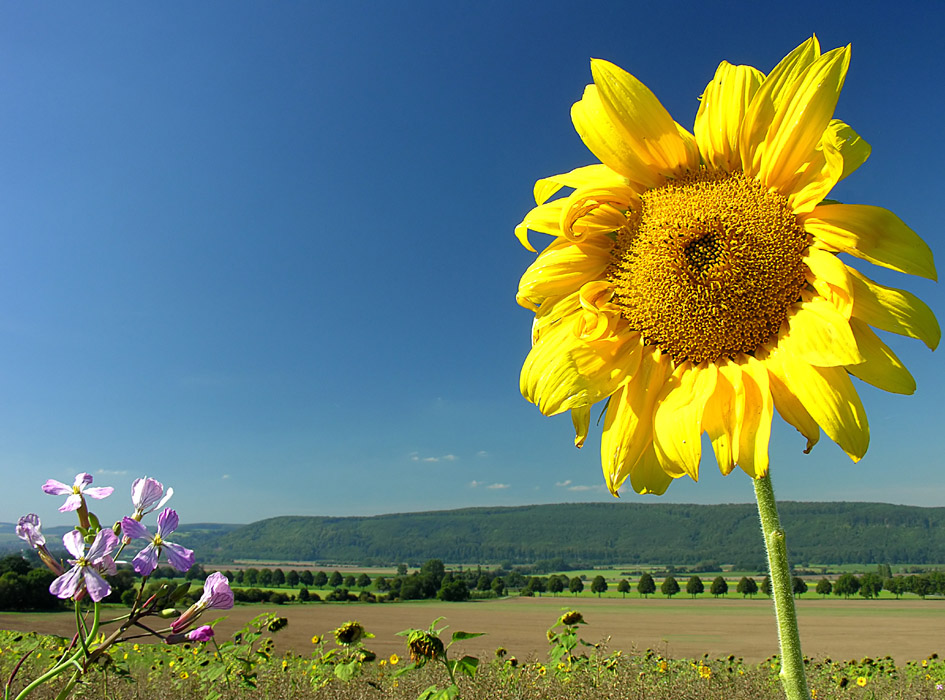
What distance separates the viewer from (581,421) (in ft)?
5.64

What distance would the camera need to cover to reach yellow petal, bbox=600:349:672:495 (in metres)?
1.59

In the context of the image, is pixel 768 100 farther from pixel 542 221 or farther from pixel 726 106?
pixel 542 221

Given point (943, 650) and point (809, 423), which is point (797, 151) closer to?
point (809, 423)

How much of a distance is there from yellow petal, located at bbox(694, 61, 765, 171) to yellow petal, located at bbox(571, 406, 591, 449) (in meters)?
0.79

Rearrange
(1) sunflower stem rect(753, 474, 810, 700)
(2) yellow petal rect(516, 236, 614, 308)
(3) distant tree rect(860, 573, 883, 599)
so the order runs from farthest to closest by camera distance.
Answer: (3) distant tree rect(860, 573, 883, 599)
(2) yellow petal rect(516, 236, 614, 308)
(1) sunflower stem rect(753, 474, 810, 700)

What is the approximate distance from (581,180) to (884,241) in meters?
A: 0.76

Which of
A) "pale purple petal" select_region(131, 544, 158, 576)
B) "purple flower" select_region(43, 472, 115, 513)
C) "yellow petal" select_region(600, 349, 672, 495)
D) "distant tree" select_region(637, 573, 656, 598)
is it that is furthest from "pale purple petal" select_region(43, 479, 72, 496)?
"distant tree" select_region(637, 573, 656, 598)

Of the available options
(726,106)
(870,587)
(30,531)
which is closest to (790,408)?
(726,106)

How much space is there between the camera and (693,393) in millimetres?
1543

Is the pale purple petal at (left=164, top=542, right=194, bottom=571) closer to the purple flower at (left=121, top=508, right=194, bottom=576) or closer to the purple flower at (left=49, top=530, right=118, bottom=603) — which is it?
the purple flower at (left=121, top=508, right=194, bottom=576)

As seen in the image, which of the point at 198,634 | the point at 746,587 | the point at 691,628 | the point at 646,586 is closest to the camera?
the point at 198,634

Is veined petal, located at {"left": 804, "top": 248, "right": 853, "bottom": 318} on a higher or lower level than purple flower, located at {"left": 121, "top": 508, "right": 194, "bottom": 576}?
higher

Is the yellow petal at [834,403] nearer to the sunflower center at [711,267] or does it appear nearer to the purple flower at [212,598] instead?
the sunflower center at [711,267]

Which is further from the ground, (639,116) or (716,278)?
(639,116)
